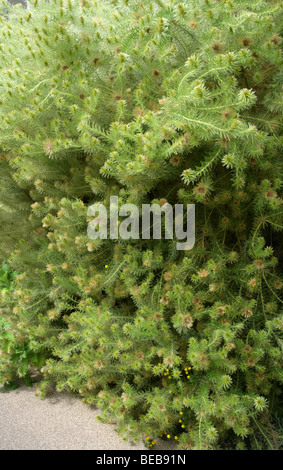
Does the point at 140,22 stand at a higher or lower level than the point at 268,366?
higher

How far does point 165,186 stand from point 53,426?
1425 millimetres

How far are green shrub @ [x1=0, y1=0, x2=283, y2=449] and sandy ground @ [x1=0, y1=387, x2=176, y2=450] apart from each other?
13 cm

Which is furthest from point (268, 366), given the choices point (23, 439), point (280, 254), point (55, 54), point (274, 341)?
point (55, 54)

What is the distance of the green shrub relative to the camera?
1.65 meters

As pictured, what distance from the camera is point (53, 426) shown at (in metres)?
2.14

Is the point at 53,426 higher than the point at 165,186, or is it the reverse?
the point at 165,186

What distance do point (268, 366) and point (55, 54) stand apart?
72.2 inches

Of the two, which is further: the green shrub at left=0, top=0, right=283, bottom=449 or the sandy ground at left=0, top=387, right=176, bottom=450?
the sandy ground at left=0, top=387, right=176, bottom=450

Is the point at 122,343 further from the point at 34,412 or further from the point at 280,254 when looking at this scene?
the point at 280,254

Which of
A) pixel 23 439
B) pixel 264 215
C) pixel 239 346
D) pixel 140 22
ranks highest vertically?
pixel 140 22

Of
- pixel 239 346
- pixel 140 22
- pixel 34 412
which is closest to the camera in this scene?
pixel 140 22

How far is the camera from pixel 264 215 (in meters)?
1.87

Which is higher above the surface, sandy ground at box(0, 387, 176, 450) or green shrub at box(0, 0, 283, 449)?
green shrub at box(0, 0, 283, 449)

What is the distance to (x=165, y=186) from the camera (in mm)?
2076
